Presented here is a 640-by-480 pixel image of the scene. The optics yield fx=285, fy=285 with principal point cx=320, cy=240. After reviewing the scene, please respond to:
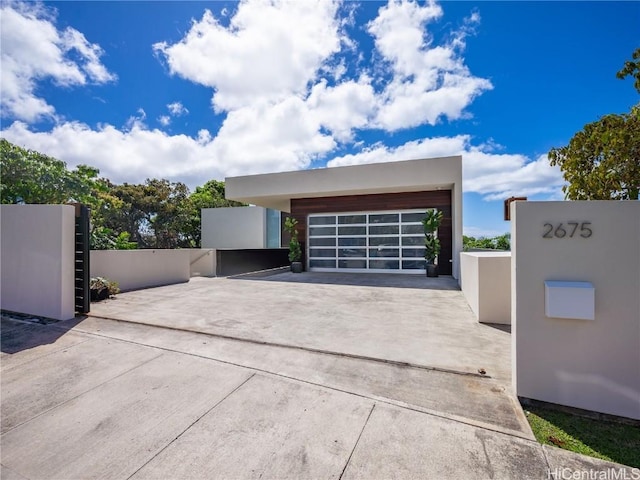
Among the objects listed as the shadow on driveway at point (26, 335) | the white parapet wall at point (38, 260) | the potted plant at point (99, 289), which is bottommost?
the shadow on driveway at point (26, 335)

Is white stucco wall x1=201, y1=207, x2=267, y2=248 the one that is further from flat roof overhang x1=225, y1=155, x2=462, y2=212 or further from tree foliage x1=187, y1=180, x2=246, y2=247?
flat roof overhang x1=225, y1=155, x2=462, y2=212

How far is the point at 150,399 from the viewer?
8.65ft

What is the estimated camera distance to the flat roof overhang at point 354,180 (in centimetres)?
1023

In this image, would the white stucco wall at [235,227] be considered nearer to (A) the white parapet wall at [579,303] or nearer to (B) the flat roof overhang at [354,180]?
(B) the flat roof overhang at [354,180]

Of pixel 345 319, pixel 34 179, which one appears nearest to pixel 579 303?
pixel 345 319

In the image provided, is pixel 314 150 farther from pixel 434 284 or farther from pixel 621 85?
pixel 621 85

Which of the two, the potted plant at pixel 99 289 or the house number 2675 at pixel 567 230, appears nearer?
the house number 2675 at pixel 567 230

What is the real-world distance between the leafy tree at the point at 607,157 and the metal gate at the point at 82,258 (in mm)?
11696

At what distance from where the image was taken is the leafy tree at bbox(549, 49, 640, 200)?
22.0 ft

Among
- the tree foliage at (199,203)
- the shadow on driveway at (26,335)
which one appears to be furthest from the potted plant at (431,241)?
the tree foliage at (199,203)

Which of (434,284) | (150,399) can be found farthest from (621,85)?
(150,399)

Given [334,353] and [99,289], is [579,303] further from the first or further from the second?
[99,289]

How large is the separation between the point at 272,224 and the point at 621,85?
16.9 meters

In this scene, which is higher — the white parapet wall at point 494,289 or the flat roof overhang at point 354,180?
the flat roof overhang at point 354,180
